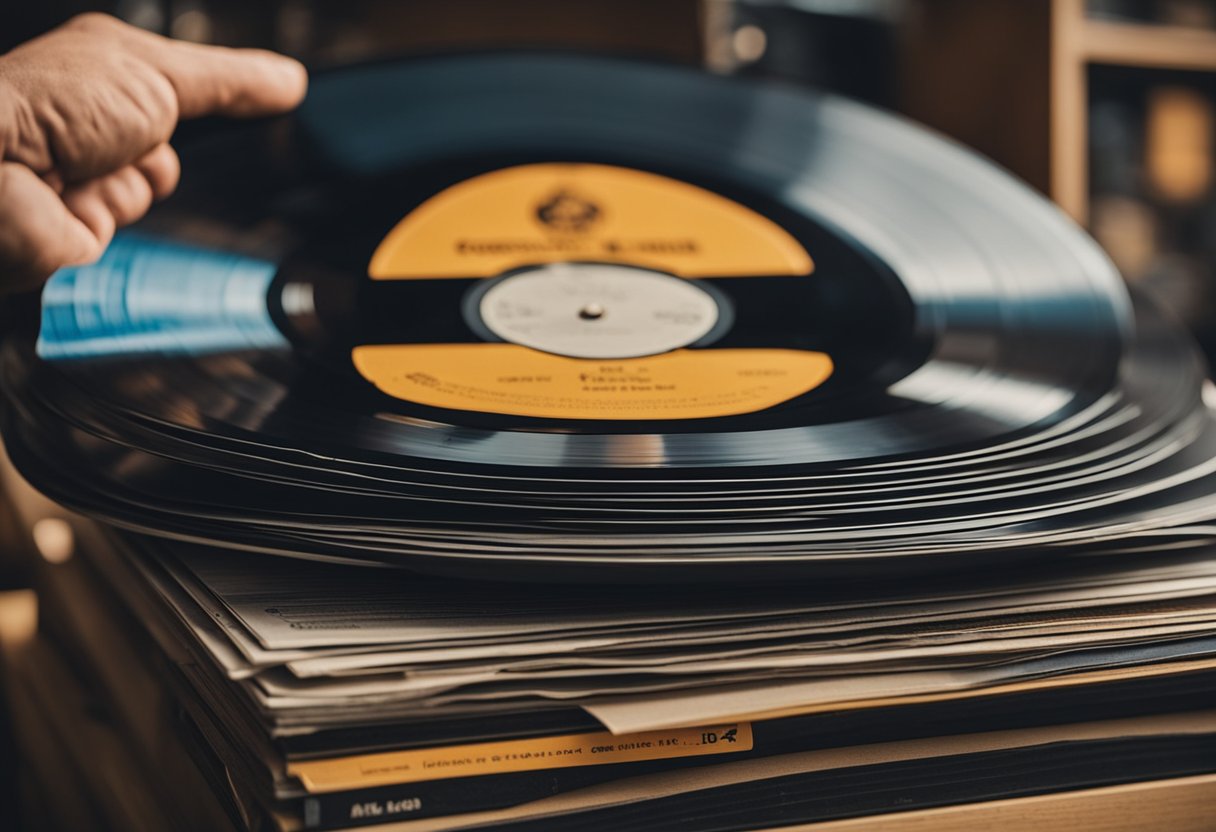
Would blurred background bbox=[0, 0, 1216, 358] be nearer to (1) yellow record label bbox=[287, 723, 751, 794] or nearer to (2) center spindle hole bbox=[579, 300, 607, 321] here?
(2) center spindle hole bbox=[579, 300, 607, 321]

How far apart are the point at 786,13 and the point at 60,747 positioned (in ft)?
2.98

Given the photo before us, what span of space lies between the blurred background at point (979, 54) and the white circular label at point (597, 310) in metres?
0.37

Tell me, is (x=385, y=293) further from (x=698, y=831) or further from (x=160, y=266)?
(x=698, y=831)

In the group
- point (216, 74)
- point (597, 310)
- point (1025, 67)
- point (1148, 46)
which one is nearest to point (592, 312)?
point (597, 310)

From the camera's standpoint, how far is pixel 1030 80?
3.23 ft

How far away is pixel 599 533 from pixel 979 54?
89cm

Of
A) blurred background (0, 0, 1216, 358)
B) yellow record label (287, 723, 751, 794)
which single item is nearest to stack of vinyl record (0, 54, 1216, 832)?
yellow record label (287, 723, 751, 794)

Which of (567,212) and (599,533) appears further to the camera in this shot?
(567,212)

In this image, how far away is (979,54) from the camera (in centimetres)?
104

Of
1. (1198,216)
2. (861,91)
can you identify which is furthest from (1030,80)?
(1198,216)

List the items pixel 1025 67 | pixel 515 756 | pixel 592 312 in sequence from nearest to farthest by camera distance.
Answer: pixel 515 756 → pixel 592 312 → pixel 1025 67

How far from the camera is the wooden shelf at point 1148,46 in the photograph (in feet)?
3.21

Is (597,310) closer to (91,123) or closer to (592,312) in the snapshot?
(592,312)

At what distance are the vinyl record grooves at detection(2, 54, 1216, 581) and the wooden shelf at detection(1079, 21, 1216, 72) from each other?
0.42m
